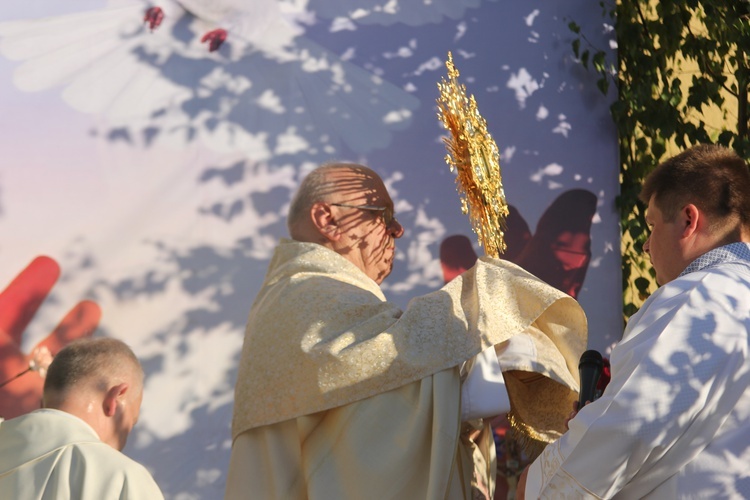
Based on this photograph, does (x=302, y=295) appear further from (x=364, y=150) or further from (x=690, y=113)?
(x=690, y=113)

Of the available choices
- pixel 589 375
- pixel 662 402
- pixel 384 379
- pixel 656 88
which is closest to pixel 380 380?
pixel 384 379

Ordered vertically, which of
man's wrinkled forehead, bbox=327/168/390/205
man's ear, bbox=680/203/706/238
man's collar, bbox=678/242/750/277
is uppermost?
man's ear, bbox=680/203/706/238

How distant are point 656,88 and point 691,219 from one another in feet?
10.1

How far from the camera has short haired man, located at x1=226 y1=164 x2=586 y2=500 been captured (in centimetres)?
306

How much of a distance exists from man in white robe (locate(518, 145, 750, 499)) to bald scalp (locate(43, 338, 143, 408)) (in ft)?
4.39

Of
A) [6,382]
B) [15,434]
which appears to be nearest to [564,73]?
[6,382]

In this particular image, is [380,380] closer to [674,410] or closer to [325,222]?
[325,222]

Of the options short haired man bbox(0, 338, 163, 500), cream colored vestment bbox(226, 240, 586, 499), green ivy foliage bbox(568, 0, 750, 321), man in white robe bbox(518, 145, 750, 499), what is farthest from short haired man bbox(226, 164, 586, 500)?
green ivy foliage bbox(568, 0, 750, 321)

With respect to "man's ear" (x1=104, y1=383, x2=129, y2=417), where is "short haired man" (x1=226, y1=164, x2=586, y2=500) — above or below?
above

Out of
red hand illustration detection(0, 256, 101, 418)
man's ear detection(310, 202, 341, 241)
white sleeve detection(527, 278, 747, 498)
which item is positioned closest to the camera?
white sleeve detection(527, 278, 747, 498)

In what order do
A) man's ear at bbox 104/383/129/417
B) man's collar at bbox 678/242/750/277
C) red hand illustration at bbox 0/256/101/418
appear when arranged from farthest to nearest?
red hand illustration at bbox 0/256/101/418 → man's ear at bbox 104/383/129/417 → man's collar at bbox 678/242/750/277

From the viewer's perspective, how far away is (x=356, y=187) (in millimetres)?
3613

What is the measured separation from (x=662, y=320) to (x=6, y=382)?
3.10m

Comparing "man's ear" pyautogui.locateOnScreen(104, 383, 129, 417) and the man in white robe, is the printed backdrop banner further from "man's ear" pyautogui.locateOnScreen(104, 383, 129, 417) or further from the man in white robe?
the man in white robe
